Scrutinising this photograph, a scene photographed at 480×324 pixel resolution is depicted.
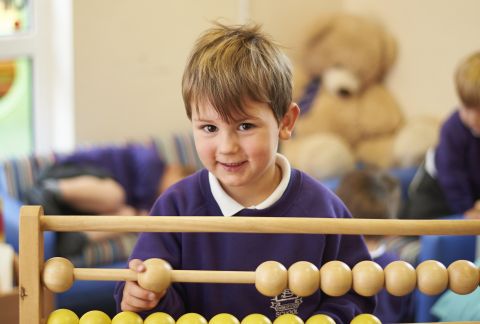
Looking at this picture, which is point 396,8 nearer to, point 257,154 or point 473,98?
point 473,98

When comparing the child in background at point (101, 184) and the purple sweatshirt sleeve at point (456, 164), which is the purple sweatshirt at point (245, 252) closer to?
the child in background at point (101, 184)

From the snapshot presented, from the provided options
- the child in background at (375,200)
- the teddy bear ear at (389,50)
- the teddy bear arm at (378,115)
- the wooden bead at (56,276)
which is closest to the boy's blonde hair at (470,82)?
the child in background at (375,200)

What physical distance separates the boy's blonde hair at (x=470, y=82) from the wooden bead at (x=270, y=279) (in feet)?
5.59

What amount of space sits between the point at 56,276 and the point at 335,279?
47 cm

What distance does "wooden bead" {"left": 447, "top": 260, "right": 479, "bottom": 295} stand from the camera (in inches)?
54.8

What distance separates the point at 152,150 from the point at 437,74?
5.06ft

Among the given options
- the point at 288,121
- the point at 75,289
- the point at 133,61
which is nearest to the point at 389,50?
the point at 133,61

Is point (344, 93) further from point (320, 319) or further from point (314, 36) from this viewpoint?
point (320, 319)

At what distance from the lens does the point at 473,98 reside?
2.85m

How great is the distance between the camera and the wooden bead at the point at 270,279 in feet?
4.38

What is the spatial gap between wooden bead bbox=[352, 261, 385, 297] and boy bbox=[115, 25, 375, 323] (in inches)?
3.9

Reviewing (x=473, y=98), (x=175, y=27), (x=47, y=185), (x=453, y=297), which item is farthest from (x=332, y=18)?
(x=453, y=297)

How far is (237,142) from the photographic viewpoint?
1409 mm

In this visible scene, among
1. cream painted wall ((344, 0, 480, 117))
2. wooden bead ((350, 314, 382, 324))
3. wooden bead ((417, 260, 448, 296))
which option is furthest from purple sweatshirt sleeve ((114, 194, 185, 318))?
cream painted wall ((344, 0, 480, 117))
